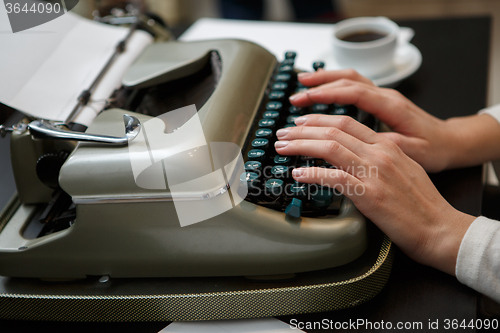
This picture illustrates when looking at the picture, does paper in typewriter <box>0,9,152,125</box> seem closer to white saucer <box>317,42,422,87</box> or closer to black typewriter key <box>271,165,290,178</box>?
black typewriter key <box>271,165,290,178</box>

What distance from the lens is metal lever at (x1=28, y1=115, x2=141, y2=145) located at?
64 cm

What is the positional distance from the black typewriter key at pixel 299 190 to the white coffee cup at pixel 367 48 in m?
0.52

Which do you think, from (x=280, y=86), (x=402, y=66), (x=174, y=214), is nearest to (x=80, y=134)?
(x=174, y=214)

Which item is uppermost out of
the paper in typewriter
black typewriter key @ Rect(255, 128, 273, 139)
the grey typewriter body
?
the paper in typewriter

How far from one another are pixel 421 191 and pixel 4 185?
0.80m

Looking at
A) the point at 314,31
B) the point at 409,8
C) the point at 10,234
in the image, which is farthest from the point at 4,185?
the point at 409,8

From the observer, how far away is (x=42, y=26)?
0.85 metres

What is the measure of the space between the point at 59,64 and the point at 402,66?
83 centimetres

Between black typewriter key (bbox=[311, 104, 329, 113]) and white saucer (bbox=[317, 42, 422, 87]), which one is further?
white saucer (bbox=[317, 42, 422, 87])

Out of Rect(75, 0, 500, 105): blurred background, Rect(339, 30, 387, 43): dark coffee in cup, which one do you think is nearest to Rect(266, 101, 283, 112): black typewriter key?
Rect(339, 30, 387, 43): dark coffee in cup

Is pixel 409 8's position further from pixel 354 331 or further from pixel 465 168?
pixel 354 331

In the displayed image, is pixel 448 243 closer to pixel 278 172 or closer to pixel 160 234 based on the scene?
pixel 278 172

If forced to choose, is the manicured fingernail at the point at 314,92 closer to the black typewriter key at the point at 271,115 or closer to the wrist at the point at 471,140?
the black typewriter key at the point at 271,115

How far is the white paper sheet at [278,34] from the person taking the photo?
134 cm
